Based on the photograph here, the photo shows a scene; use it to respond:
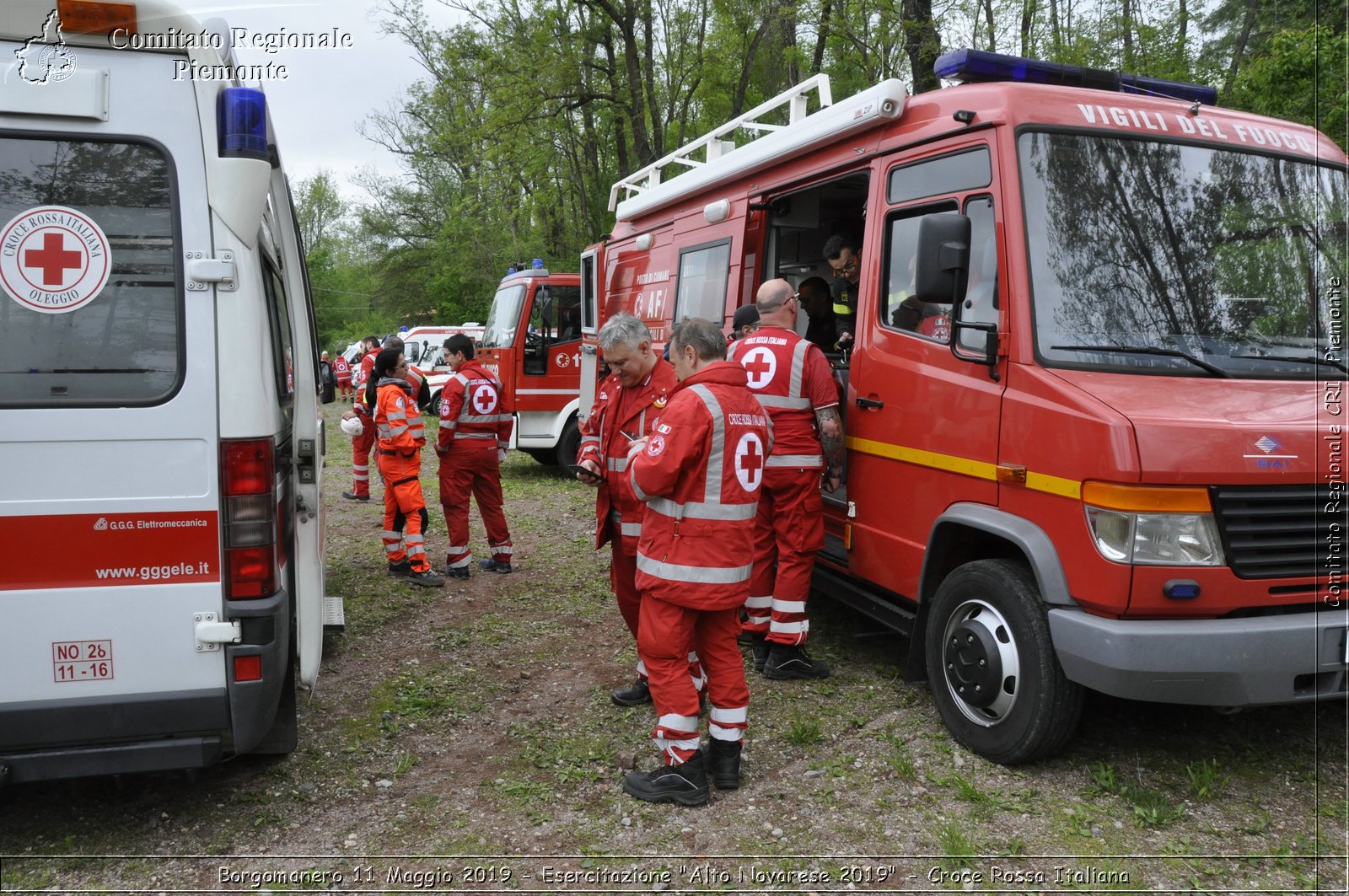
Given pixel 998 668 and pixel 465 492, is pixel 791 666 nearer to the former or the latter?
pixel 998 668

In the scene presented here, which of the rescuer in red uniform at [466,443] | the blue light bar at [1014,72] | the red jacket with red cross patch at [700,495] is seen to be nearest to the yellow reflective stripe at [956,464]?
the red jacket with red cross patch at [700,495]

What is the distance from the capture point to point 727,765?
4.04 metres

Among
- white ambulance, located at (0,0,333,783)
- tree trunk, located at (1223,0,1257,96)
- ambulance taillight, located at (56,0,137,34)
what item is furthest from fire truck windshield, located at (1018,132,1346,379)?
tree trunk, located at (1223,0,1257,96)

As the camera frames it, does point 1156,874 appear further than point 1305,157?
No

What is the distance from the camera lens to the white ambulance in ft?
10.2

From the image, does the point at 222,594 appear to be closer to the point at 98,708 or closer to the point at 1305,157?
the point at 98,708

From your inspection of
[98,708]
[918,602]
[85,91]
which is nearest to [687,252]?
[918,602]

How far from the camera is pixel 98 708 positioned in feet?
10.5

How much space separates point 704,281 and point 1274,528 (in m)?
4.35

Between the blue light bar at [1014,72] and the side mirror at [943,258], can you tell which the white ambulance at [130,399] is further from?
the blue light bar at [1014,72]

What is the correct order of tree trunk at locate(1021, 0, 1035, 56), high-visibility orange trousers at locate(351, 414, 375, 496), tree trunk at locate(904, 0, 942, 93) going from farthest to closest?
tree trunk at locate(1021, 0, 1035, 56) → tree trunk at locate(904, 0, 942, 93) → high-visibility orange trousers at locate(351, 414, 375, 496)

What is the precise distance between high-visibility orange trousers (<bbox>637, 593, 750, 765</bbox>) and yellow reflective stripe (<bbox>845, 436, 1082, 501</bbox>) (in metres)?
1.24

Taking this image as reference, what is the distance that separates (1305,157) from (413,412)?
617 cm

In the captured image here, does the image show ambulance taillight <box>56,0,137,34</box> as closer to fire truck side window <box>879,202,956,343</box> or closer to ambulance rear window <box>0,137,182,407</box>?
ambulance rear window <box>0,137,182,407</box>
